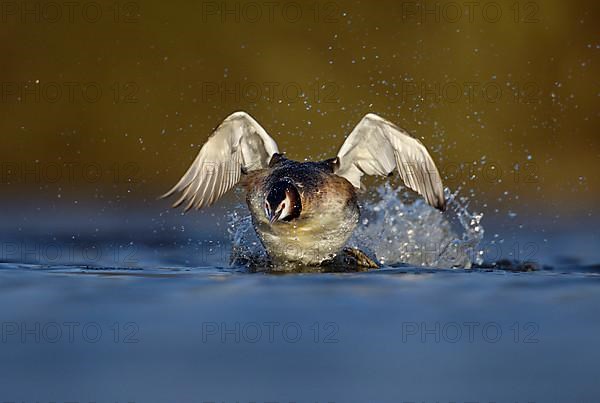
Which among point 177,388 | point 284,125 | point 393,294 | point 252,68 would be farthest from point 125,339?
point 252,68

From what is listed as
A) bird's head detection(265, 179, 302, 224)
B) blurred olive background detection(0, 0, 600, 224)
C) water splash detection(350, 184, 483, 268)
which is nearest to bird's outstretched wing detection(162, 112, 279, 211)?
bird's head detection(265, 179, 302, 224)

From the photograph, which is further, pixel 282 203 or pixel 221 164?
pixel 221 164

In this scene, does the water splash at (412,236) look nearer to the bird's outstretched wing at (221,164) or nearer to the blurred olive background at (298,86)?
the bird's outstretched wing at (221,164)

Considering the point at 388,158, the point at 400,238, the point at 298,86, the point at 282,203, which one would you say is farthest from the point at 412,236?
the point at 298,86

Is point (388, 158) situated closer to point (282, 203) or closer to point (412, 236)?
point (412, 236)

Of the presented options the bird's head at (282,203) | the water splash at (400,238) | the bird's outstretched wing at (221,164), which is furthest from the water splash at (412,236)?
the bird's head at (282,203)

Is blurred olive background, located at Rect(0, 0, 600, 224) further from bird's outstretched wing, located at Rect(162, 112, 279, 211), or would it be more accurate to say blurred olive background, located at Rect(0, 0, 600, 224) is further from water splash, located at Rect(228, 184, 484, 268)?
bird's outstretched wing, located at Rect(162, 112, 279, 211)
